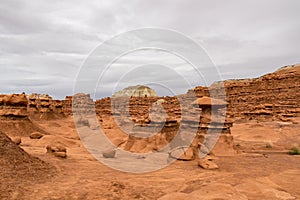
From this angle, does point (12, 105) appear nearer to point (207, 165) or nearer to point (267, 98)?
point (207, 165)

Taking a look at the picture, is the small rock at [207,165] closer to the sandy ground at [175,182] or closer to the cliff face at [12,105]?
the sandy ground at [175,182]

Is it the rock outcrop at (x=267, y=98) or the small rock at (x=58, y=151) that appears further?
the rock outcrop at (x=267, y=98)

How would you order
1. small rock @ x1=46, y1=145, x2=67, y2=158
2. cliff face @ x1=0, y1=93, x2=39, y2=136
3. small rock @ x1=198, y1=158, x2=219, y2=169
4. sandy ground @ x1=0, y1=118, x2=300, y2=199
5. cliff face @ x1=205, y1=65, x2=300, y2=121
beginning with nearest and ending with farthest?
sandy ground @ x1=0, y1=118, x2=300, y2=199, small rock @ x1=198, y1=158, x2=219, y2=169, small rock @ x1=46, y1=145, x2=67, y2=158, cliff face @ x1=0, y1=93, x2=39, y2=136, cliff face @ x1=205, y1=65, x2=300, y2=121

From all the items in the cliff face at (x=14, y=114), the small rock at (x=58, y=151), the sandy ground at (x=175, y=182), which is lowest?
the sandy ground at (x=175, y=182)

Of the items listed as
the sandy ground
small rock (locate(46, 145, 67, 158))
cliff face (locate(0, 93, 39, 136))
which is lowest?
the sandy ground

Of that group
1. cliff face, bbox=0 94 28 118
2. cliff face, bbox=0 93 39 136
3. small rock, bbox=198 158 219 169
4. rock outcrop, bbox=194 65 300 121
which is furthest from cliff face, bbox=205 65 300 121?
cliff face, bbox=0 94 28 118

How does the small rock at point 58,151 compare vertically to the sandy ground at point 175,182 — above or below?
above

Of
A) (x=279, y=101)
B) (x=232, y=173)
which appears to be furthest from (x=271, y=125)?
(x=232, y=173)

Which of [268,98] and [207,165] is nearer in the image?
[207,165]

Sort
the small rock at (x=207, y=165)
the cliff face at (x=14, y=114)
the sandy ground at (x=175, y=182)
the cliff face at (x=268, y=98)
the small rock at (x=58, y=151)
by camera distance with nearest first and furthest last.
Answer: the sandy ground at (x=175, y=182)
the small rock at (x=207, y=165)
the small rock at (x=58, y=151)
the cliff face at (x=14, y=114)
the cliff face at (x=268, y=98)

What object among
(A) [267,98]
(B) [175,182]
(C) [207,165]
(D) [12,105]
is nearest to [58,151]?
(B) [175,182]

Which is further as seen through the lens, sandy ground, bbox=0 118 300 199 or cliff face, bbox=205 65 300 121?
cliff face, bbox=205 65 300 121

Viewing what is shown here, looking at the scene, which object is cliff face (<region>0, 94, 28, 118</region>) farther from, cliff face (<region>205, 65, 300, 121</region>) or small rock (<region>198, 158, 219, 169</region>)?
cliff face (<region>205, 65, 300, 121</region>)

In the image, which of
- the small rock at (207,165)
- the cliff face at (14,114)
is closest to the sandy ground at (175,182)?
the small rock at (207,165)
